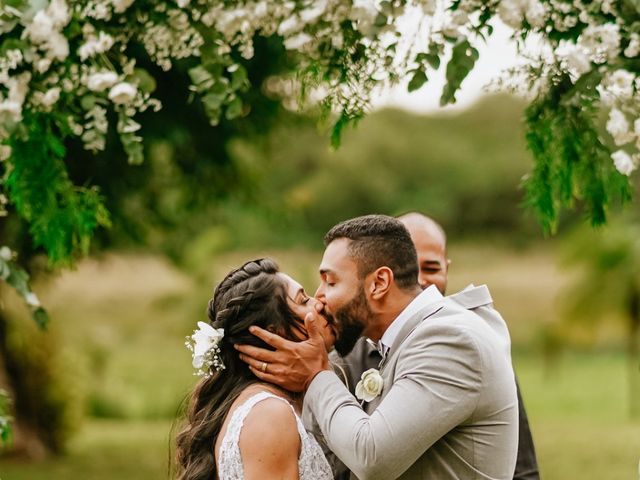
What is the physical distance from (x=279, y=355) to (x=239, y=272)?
0.41 meters

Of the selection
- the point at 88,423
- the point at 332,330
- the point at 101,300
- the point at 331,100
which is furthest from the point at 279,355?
the point at 101,300

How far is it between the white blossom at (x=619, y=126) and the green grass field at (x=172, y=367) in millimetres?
2311

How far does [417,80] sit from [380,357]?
4.26ft

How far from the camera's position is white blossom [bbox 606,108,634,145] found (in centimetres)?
287

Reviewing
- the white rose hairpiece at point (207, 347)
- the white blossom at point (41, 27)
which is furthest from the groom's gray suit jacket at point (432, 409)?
the white blossom at point (41, 27)

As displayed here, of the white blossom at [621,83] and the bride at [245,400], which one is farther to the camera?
the bride at [245,400]

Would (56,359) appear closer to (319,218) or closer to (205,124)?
(205,124)

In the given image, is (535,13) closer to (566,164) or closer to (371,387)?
(566,164)

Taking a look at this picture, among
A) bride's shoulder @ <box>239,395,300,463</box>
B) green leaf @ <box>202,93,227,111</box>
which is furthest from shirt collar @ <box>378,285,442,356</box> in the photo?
green leaf @ <box>202,93,227,111</box>

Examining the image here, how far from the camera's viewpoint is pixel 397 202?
3362cm

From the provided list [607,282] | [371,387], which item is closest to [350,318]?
[371,387]

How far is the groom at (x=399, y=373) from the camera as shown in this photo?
2898 millimetres

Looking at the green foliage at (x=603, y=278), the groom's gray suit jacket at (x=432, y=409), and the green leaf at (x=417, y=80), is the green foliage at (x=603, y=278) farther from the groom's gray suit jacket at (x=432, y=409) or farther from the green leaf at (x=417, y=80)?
the green leaf at (x=417, y=80)

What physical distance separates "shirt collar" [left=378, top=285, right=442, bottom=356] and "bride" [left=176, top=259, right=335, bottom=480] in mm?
194
